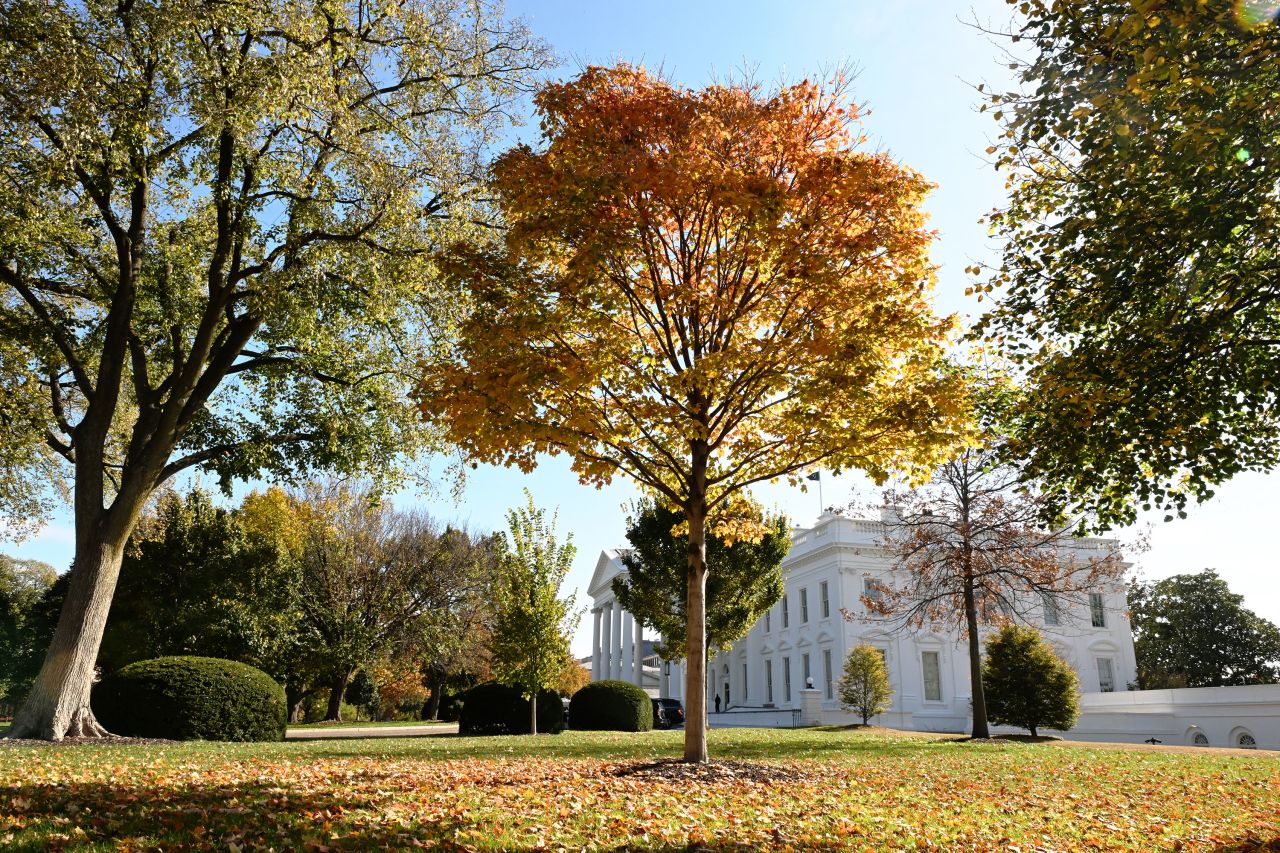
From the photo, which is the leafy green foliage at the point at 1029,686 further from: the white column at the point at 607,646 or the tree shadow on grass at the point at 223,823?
the white column at the point at 607,646

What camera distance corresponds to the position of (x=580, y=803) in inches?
281

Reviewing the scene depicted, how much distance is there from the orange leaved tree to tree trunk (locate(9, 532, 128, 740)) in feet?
27.5

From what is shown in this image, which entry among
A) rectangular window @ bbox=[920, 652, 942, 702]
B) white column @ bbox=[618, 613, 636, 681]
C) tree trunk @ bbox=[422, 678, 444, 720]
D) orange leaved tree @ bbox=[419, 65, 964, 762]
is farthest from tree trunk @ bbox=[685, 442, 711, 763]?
white column @ bbox=[618, 613, 636, 681]

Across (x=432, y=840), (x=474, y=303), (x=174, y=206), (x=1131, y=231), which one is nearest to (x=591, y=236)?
(x=474, y=303)

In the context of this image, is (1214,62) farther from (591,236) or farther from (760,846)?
(760,846)

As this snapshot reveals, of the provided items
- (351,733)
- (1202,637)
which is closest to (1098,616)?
(1202,637)

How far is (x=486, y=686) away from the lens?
23.2 metres

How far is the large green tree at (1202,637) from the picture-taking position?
52969mm

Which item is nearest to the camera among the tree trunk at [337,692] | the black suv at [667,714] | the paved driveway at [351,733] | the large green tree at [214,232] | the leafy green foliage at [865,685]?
the large green tree at [214,232]

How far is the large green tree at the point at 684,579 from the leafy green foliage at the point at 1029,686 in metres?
6.98

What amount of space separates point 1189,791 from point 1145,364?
20.3 ft

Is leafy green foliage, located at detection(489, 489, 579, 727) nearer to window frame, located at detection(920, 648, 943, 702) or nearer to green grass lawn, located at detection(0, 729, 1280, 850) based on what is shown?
green grass lawn, located at detection(0, 729, 1280, 850)

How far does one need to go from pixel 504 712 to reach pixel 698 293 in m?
16.5

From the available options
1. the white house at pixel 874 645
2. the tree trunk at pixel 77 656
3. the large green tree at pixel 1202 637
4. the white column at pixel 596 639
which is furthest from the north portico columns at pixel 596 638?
the tree trunk at pixel 77 656
